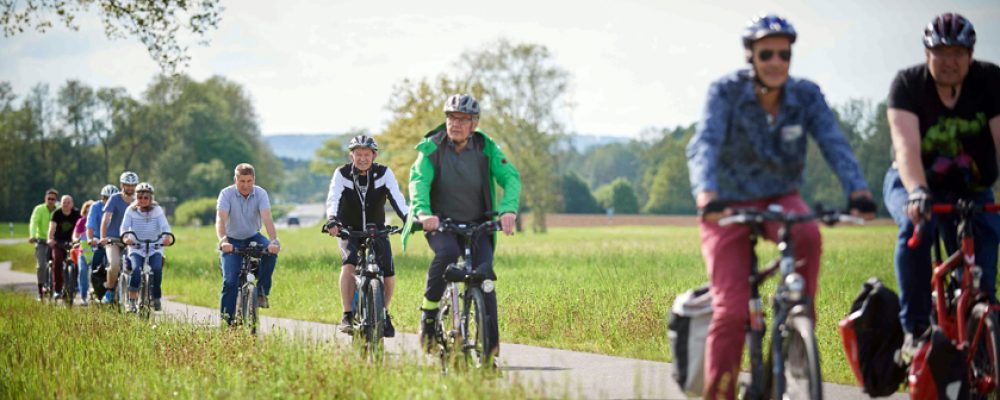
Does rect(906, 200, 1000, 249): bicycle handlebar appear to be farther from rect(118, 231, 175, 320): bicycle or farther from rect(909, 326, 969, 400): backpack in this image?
rect(118, 231, 175, 320): bicycle

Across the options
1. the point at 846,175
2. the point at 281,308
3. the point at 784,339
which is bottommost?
the point at 281,308

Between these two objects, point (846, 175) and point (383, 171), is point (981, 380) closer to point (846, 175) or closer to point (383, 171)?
point (846, 175)

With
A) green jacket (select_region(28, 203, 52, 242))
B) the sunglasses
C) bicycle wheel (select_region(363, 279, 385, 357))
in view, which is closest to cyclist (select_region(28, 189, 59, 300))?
green jacket (select_region(28, 203, 52, 242))

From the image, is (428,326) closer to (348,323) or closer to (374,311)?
(374,311)

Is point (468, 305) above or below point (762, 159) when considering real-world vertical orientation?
below

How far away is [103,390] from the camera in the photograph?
314 inches

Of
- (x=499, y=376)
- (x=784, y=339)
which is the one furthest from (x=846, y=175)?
(x=499, y=376)

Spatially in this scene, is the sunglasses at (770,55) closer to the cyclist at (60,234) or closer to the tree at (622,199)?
the cyclist at (60,234)

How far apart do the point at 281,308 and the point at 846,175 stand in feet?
35.2

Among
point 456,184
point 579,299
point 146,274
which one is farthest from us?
point 146,274

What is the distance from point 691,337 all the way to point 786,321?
472mm

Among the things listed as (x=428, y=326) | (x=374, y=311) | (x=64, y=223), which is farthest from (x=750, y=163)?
(x=64, y=223)

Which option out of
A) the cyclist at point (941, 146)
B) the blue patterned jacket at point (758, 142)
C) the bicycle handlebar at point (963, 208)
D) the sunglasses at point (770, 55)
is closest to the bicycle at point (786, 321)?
the blue patterned jacket at point (758, 142)

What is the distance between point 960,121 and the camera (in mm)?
5996
